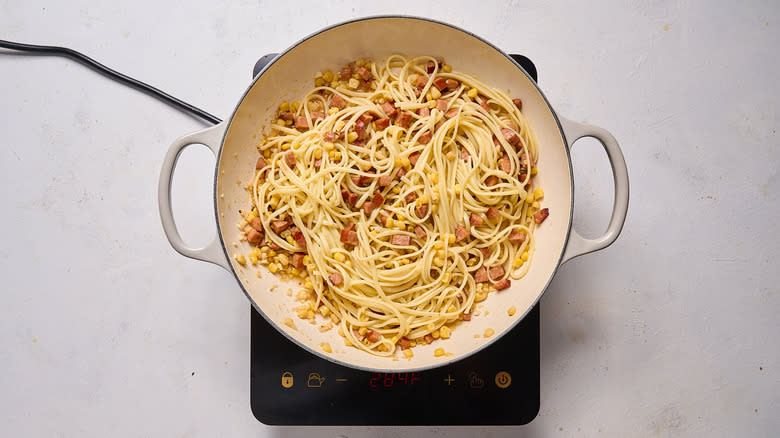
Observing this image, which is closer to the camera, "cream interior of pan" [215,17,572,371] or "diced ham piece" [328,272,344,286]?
"cream interior of pan" [215,17,572,371]

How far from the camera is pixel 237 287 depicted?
2527mm

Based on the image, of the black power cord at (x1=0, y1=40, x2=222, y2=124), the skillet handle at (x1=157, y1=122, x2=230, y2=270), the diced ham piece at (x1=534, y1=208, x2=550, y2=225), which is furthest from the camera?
the black power cord at (x1=0, y1=40, x2=222, y2=124)

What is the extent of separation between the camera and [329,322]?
224cm

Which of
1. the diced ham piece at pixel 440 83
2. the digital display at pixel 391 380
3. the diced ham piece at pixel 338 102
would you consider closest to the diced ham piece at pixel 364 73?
the diced ham piece at pixel 338 102

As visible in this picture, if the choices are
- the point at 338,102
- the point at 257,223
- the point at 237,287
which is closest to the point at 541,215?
the point at 338,102

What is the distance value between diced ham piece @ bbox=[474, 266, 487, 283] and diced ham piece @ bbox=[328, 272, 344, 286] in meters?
0.52

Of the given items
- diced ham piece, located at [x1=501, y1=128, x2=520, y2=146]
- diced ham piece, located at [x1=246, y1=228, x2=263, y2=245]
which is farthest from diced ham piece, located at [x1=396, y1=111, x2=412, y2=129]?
diced ham piece, located at [x1=246, y1=228, x2=263, y2=245]

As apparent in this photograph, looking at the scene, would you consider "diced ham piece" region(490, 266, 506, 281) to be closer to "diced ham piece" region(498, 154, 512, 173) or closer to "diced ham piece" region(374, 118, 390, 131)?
"diced ham piece" region(498, 154, 512, 173)

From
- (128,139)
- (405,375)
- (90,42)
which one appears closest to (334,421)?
(405,375)

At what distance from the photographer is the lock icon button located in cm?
231

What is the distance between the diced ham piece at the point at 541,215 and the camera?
2.17 meters

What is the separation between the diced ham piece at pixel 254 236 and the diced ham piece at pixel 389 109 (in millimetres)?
682

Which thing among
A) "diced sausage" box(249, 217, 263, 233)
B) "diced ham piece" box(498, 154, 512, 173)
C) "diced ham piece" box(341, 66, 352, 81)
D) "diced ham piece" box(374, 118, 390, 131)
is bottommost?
"diced sausage" box(249, 217, 263, 233)

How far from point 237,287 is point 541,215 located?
1.32 metres
